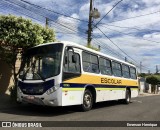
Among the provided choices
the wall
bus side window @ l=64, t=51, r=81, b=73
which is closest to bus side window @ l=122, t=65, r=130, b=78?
bus side window @ l=64, t=51, r=81, b=73

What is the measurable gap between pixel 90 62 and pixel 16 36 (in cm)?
A: 379

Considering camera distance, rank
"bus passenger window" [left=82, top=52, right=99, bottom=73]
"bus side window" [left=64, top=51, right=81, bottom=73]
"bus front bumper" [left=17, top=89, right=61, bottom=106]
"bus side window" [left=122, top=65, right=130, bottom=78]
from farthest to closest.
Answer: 1. "bus side window" [left=122, top=65, right=130, bottom=78]
2. "bus passenger window" [left=82, top=52, right=99, bottom=73]
3. "bus side window" [left=64, top=51, right=81, bottom=73]
4. "bus front bumper" [left=17, top=89, right=61, bottom=106]

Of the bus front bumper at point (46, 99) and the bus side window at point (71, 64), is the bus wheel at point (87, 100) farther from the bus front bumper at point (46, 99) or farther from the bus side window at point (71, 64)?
the bus front bumper at point (46, 99)

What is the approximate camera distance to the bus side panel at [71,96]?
11328 millimetres

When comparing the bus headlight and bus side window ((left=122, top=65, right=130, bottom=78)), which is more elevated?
bus side window ((left=122, top=65, right=130, bottom=78))

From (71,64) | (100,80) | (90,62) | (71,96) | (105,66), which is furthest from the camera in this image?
(105,66)

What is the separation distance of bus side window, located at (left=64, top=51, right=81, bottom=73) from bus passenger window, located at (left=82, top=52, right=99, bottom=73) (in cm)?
58

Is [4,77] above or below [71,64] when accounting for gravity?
below

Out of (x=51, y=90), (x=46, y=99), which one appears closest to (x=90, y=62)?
(x=51, y=90)

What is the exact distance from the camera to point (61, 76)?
11.3 metres

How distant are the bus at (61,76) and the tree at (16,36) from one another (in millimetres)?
1535

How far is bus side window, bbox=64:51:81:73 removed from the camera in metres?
11.7

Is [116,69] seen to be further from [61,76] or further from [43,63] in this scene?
[61,76]

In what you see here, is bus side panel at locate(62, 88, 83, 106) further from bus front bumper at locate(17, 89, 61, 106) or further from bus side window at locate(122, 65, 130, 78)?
bus side window at locate(122, 65, 130, 78)
